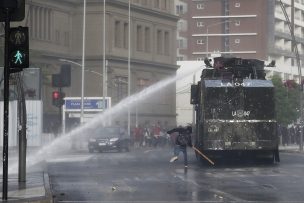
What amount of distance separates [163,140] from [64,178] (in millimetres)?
40369

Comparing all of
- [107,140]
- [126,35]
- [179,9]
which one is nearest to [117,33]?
[126,35]

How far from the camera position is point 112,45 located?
8875cm

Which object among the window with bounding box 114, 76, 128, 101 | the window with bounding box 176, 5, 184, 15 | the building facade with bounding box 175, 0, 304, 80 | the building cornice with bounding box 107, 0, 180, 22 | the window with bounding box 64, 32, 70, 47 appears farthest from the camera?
the building facade with bounding box 175, 0, 304, 80

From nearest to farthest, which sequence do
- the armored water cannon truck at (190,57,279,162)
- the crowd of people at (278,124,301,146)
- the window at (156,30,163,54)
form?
the armored water cannon truck at (190,57,279,162)
the crowd of people at (278,124,301,146)
the window at (156,30,163,54)

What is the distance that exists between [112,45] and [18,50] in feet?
235

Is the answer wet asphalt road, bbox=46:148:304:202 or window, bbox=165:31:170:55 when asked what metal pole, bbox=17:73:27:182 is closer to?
wet asphalt road, bbox=46:148:304:202

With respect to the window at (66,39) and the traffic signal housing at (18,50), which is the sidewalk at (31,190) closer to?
the traffic signal housing at (18,50)

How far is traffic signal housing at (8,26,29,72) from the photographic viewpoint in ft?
56.5

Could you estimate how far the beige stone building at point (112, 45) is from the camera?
271ft

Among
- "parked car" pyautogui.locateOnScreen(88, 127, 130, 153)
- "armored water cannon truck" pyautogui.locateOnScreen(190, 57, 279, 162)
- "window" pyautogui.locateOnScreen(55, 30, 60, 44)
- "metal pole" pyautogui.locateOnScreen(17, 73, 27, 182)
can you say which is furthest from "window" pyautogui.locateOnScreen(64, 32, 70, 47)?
"metal pole" pyautogui.locateOnScreen(17, 73, 27, 182)

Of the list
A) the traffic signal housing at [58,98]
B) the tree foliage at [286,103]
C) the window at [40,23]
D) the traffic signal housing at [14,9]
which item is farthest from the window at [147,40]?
the traffic signal housing at [14,9]

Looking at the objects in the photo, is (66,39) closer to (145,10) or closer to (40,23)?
(40,23)

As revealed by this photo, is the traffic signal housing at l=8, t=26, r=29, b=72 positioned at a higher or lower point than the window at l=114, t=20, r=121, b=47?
lower

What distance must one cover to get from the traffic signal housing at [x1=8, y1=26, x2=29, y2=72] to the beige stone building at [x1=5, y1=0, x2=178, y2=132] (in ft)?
192
